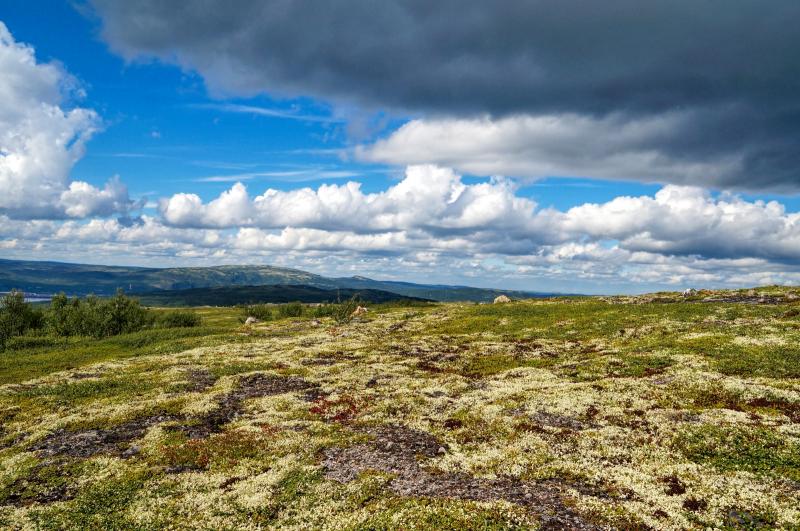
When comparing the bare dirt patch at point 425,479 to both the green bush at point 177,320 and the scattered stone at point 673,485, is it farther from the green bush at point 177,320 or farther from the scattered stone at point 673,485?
the green bush at point 177,320

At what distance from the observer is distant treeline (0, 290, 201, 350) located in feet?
337

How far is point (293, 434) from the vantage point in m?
30.7

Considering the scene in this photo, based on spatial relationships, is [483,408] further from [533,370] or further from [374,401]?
[533,370]

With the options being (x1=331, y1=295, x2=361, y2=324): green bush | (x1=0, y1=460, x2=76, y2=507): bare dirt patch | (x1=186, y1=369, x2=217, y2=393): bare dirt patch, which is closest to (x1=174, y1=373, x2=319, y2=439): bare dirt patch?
(x1=186, y1=369, x2=217, y2=393): bare dirt patch

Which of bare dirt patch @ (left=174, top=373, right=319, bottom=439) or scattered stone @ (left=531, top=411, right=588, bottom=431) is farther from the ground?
scattered stone @ (left=531, top=411, right=588, bottom=431)

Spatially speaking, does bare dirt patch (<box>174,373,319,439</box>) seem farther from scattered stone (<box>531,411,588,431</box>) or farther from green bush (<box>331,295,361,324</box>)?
green bush (<box>331,295,361,324</box>)

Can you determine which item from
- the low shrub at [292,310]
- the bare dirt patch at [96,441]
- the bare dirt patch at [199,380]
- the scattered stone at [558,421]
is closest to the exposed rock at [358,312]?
the low shrub at [292,310]

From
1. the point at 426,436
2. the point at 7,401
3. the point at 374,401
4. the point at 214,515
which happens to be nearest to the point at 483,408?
the point at 426,436

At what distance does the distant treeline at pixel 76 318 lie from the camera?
103m

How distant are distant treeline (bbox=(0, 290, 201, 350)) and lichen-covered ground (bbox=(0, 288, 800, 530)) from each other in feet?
163

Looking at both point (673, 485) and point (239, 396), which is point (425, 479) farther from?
point (239, 396)

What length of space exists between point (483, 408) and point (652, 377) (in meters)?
15.4

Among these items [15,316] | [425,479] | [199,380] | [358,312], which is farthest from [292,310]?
[425,479]

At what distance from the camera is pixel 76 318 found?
345 feet
